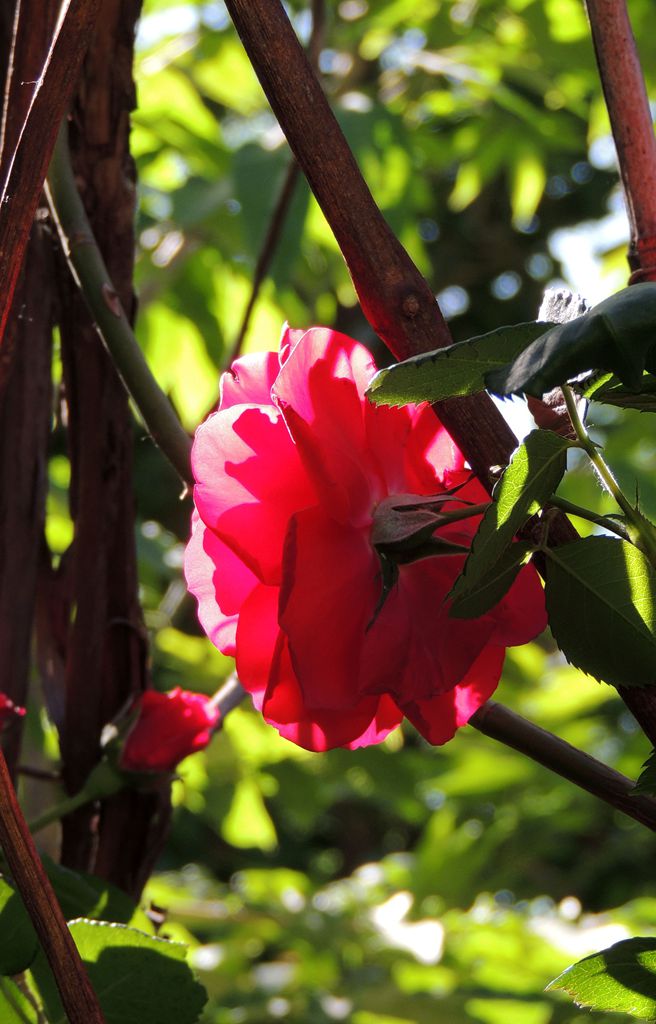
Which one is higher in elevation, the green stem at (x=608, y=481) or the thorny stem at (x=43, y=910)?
the green stem at (x=608, y=481)

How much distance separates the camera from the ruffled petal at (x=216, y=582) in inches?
10.5

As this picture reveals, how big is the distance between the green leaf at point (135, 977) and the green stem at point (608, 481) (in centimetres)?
18

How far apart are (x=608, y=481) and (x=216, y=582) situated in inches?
3.8

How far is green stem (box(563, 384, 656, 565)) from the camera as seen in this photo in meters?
0.23

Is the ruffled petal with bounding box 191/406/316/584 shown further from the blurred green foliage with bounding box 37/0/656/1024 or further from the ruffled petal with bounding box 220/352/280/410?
the blurred green foliage with bounding box 37/0/656/1024

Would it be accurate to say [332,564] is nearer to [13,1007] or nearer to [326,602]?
[326,602]

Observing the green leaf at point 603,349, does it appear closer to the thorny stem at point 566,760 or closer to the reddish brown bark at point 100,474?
the thorny stem at point 566,760

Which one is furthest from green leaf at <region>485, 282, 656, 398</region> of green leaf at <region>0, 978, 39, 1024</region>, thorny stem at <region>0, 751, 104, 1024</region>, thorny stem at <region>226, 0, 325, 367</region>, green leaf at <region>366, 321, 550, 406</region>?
thorny stem at <region>226, 0, 325, 367</region>

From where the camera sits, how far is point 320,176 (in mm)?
247

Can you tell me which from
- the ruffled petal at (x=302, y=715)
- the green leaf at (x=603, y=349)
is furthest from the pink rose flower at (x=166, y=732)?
the green leaf at (x=603, y=349)

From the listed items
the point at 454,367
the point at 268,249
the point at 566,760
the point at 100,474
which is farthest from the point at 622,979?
the point at 268,249

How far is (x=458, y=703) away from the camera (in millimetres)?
276

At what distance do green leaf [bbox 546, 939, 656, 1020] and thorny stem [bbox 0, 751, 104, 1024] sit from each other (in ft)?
0.37

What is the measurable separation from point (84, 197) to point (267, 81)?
23 centimetres
